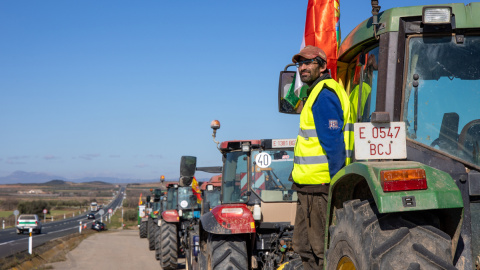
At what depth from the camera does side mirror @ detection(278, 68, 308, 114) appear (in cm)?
549

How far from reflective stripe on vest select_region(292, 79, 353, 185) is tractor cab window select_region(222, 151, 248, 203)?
4.48 metres

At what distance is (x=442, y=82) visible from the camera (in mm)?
3869

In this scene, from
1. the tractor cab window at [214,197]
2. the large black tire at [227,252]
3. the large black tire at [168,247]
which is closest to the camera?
the large black tire at [227,252]

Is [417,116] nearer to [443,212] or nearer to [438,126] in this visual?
[438,126]

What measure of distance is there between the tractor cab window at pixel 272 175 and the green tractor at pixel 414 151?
14.3 feet

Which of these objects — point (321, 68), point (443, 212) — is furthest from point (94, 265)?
point (443, 212)

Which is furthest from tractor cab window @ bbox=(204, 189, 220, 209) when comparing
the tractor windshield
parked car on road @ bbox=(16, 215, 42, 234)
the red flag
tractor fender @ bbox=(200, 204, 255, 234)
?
parked car on road @ bbox=(16, 215, 42, 234)

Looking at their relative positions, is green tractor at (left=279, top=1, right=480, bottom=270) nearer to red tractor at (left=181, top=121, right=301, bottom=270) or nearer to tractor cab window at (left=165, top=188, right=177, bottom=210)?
red tractor at (left=181, top=121, right=301, bottom=270)

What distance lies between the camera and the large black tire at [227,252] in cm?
773

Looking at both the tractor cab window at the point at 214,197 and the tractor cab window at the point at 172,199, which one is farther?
the tractor cab window at the point at 172,199

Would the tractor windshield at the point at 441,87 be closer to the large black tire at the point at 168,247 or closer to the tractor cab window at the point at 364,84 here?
the tractor cab window at the point at 364,84

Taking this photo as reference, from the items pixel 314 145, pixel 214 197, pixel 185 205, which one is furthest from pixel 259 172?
pixel 185 205

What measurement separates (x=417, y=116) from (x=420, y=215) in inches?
31.8

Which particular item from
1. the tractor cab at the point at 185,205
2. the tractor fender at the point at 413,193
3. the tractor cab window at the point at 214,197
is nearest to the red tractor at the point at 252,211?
the tractor fender at the point at 413,193
